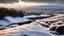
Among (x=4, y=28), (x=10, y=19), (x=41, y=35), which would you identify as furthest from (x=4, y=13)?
(x=41, y=35)

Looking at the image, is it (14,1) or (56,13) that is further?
(56,13)

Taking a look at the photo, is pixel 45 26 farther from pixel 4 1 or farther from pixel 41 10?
pixel 4 1

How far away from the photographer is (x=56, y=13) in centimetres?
476

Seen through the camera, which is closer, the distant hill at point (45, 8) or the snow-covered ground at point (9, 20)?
the snow-covered ground at point (9, 20)

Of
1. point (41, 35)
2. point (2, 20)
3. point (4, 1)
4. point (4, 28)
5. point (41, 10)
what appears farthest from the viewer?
point (41, 10)

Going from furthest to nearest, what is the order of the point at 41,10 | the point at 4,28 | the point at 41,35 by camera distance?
the point at 41,10
the point at 4,28
the point at 41,35

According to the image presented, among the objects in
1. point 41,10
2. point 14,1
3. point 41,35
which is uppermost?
point 14,1

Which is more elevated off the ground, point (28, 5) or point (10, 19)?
point (28, 5)

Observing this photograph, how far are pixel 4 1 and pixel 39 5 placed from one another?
960 millimetres

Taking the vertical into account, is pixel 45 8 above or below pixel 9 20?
above

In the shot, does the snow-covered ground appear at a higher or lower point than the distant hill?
lower

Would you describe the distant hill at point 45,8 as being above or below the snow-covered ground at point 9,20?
above

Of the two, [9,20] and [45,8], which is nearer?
[9,20]

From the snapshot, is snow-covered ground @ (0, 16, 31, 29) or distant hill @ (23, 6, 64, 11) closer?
snow-covered ground @ (0, 16, 31, 29)
